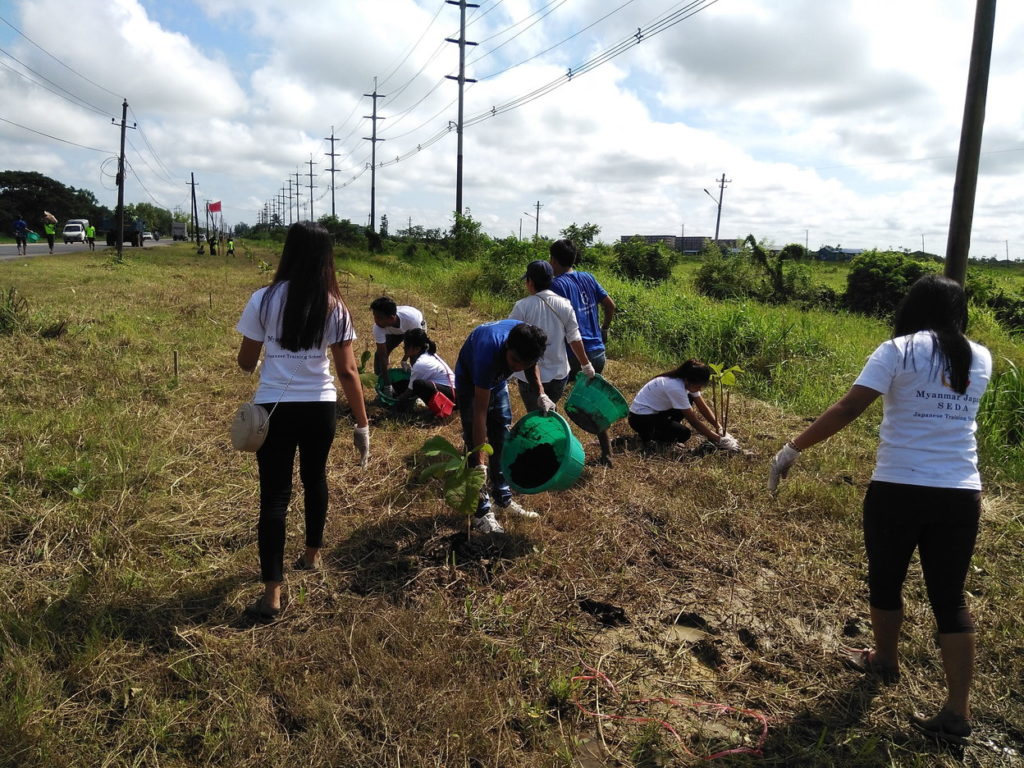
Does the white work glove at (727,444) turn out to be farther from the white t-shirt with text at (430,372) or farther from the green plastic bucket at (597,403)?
the white t-shirt with text at (430,372)

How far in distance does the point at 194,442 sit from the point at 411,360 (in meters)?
1.82

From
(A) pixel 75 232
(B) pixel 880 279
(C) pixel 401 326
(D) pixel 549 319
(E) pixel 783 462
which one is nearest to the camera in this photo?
(E) pixel 783 462

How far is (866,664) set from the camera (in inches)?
99.3

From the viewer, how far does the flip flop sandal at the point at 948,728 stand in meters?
2.13

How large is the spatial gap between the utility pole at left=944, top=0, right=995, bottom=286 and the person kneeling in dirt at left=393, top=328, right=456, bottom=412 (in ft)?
13.6

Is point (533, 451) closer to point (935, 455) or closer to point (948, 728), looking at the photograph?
point (935, 455)

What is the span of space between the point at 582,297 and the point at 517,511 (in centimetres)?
184

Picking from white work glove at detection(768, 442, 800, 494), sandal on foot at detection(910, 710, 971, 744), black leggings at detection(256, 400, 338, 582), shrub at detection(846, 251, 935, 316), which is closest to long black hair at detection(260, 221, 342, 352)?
black leggings at detection(256, 400, 338, 582)


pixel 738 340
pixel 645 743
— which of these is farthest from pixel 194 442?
pixel 738 340

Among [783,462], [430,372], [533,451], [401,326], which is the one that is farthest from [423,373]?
[783,462]

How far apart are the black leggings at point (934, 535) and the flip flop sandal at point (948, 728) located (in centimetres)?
29

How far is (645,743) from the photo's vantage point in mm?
2150

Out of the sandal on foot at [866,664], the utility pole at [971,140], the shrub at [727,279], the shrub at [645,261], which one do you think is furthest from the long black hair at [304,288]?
the shrub at [645,261]

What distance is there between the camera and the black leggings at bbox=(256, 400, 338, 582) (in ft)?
8.38
